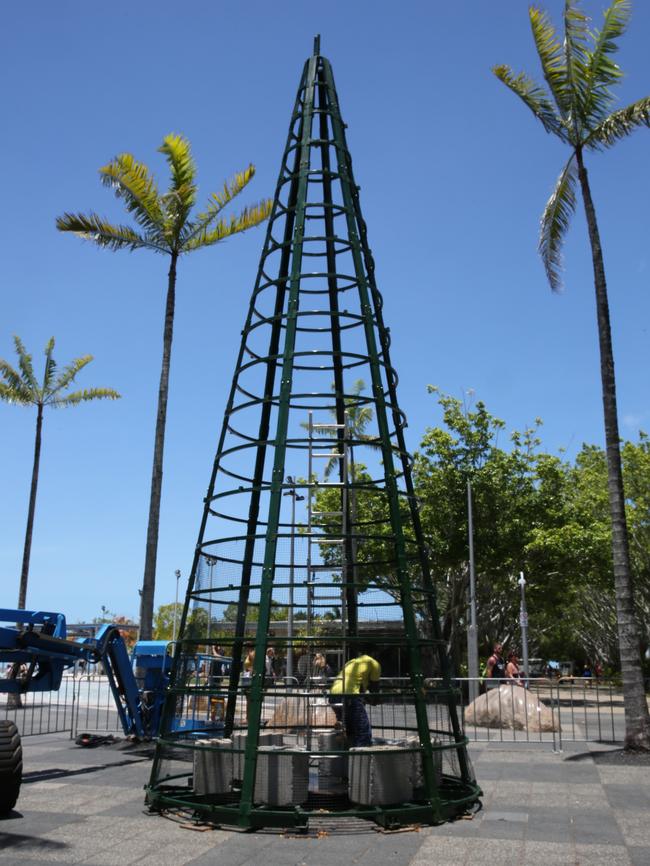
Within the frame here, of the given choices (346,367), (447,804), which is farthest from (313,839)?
(346,367)

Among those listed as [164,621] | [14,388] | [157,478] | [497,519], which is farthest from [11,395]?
[164,621]

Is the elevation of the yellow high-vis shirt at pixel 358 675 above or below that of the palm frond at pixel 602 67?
below

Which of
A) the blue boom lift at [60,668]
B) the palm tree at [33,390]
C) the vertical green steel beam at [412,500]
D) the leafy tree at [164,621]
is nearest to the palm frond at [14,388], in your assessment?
the palm tree at [33,390]

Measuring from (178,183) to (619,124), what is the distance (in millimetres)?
8805

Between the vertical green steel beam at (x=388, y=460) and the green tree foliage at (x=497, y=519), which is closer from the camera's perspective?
the vertical green steel beam at (x=388, y=460)

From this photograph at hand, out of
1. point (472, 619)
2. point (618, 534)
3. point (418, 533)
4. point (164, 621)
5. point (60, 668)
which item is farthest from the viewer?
point (164, 621)

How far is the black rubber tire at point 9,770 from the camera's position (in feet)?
27.3

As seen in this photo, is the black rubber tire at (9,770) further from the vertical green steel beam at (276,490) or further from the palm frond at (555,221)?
the palm frond at (555,221)

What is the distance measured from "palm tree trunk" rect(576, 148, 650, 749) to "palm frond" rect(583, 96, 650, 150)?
373mm

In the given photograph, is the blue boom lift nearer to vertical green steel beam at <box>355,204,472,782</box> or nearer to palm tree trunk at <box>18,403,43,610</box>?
vertical green steel beam at <box>355,204,472,782</box>

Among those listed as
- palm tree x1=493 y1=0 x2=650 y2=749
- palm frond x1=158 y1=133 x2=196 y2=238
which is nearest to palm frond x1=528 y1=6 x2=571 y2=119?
palm tree x1=493 y1=0 x2=650 y2=749

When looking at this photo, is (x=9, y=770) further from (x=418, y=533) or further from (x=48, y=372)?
(x=48, y=372)

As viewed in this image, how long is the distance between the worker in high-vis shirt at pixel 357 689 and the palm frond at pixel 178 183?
1166 cm

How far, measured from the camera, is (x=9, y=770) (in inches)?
329
